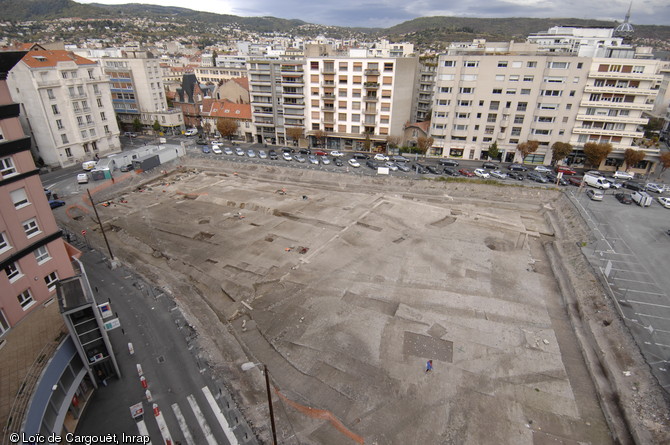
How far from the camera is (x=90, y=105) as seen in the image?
2657 inches

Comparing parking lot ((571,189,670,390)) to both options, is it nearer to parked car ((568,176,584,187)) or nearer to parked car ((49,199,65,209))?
parked car ((568,176,584,187))

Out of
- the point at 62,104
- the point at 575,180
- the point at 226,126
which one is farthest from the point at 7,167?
the point at 575,180

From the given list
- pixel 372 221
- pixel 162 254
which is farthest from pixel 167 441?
pixel 372 221

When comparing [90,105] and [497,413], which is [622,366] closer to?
[497,413]

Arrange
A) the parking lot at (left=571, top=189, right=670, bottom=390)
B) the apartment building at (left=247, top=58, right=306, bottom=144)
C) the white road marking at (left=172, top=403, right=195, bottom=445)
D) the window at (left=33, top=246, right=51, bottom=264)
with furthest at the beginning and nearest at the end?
the apartment building at (left=247, top=58, right=306, bottom=144)
the parking lot at (left=571, top=189, right=670, bottom=390)
the window at (left=33, top=246, right=51, bottom=264)
the white road marking at (left=172, top=403, right=195, bottom=445)

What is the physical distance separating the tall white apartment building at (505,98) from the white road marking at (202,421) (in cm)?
6738

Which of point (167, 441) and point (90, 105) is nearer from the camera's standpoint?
point (167, 441)

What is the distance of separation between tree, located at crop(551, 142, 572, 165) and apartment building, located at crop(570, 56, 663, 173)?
3.78 metres

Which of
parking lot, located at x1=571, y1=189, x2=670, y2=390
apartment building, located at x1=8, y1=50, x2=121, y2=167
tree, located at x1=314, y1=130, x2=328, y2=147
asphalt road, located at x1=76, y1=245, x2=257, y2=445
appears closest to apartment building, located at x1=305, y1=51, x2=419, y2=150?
tree, located at x1=314, y1=130, x2=328, y2=147

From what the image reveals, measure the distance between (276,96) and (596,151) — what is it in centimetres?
6645

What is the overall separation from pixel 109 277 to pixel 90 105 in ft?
177

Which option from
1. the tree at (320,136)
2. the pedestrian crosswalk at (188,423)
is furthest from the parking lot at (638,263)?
the tree at (320,136)

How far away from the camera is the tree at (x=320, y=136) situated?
77.7 meters

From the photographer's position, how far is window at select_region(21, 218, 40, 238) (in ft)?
70.8
